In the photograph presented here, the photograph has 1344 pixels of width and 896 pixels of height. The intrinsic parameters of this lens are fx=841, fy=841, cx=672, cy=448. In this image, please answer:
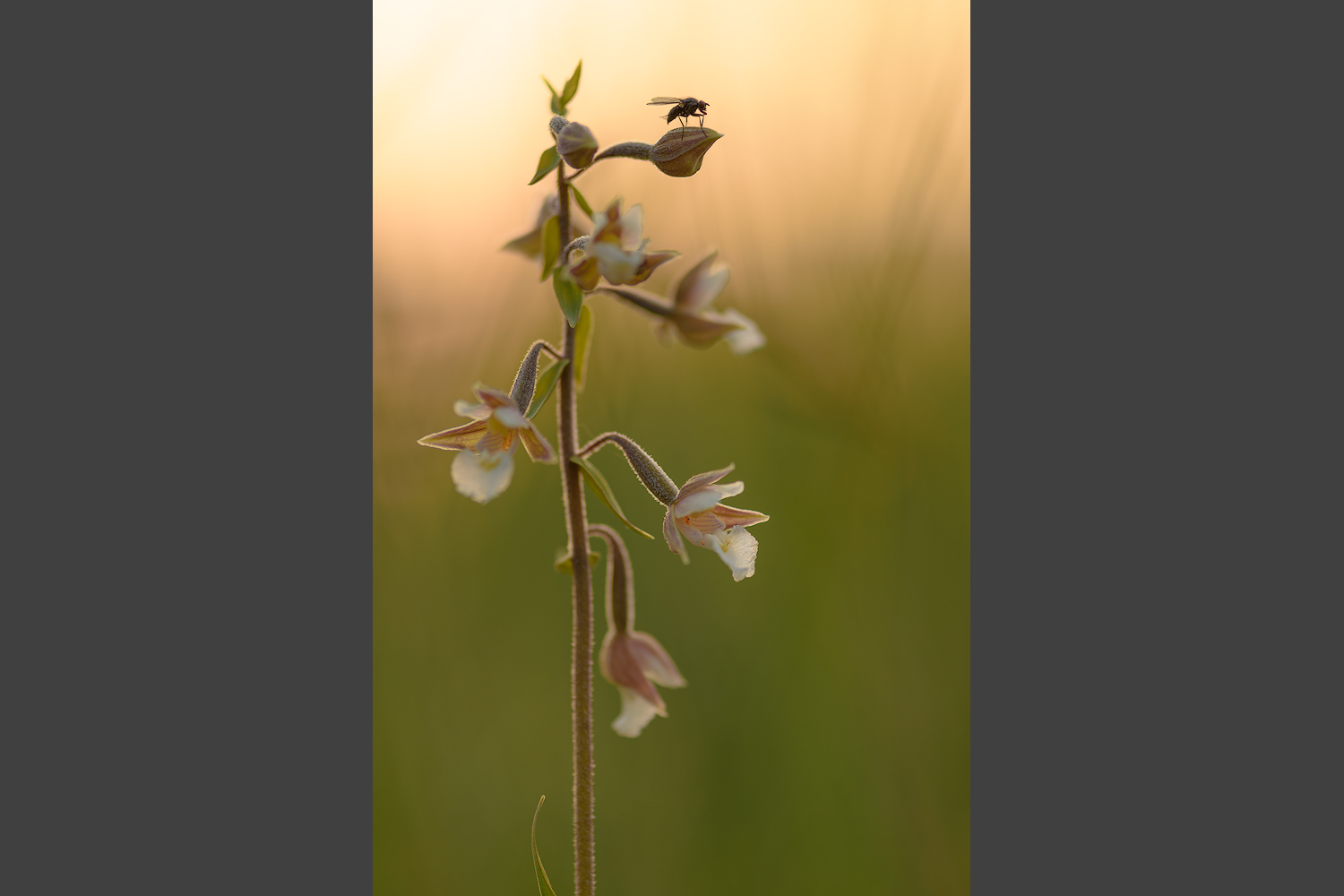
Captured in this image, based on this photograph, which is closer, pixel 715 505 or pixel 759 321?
pixel 715 505

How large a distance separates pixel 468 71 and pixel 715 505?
79 cm

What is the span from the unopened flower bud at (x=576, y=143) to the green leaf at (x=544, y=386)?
0.75 feet

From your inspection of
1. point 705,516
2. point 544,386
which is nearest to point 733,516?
point 705,516

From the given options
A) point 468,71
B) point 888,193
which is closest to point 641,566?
point 888,193

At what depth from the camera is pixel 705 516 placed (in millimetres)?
975

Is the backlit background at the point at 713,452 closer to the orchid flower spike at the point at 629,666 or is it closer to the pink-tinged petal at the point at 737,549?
the orchid flower spike at the point at 629,666

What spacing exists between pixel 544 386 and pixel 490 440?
9cm

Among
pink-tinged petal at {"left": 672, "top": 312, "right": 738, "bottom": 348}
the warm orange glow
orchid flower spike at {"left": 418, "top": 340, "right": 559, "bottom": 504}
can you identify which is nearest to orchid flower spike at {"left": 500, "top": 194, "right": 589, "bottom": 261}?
the warm orange glow

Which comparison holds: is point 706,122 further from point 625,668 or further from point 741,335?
point 625,668

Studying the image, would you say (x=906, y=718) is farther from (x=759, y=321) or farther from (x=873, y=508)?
(x=759, y=321)

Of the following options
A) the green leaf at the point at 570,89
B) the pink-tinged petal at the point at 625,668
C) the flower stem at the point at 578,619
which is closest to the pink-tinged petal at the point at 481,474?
the flower stem at the point at 578,619

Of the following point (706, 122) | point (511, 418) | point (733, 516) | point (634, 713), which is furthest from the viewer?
point (706, 122)

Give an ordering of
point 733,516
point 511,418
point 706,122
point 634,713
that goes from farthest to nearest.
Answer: point 706,122 → point 634,713 → point 733,516 → point 511,418

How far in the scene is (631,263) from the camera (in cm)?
92
